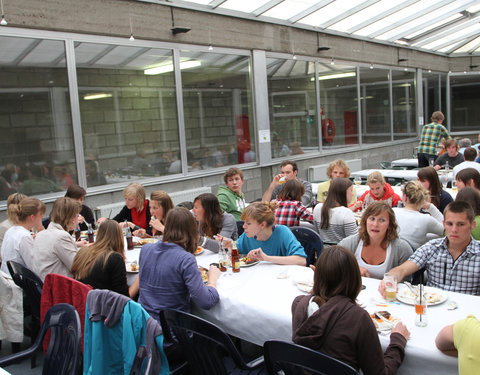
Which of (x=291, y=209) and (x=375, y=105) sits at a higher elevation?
(x=375, y=105)

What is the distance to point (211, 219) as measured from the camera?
14.1 feet

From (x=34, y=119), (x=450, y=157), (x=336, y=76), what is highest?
(x=336, y=76)

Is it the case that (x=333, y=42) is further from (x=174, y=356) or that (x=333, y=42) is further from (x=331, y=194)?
(x=174, y=356)

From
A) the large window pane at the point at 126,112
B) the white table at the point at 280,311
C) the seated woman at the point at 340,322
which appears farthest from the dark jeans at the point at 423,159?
the seated woman at the point at 340,322

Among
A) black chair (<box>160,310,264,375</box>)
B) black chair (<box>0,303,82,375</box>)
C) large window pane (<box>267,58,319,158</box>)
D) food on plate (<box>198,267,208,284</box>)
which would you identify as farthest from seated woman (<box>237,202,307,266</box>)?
large window pane (<box>267,58,319,158</box>)

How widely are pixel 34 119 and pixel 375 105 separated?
9.41 metres

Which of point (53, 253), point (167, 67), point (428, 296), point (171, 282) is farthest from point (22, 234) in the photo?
point (167, 67)

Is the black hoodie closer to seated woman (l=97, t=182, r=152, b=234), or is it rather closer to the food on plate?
the food on plate

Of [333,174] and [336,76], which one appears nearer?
[333,174]

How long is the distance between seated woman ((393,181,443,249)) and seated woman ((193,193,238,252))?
153 centimetres

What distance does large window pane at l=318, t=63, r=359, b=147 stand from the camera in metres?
11.0

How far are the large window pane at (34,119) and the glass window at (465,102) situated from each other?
568 inches

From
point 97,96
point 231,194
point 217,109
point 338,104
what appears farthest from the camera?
point 338,104

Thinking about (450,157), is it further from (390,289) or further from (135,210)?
(390,289)
